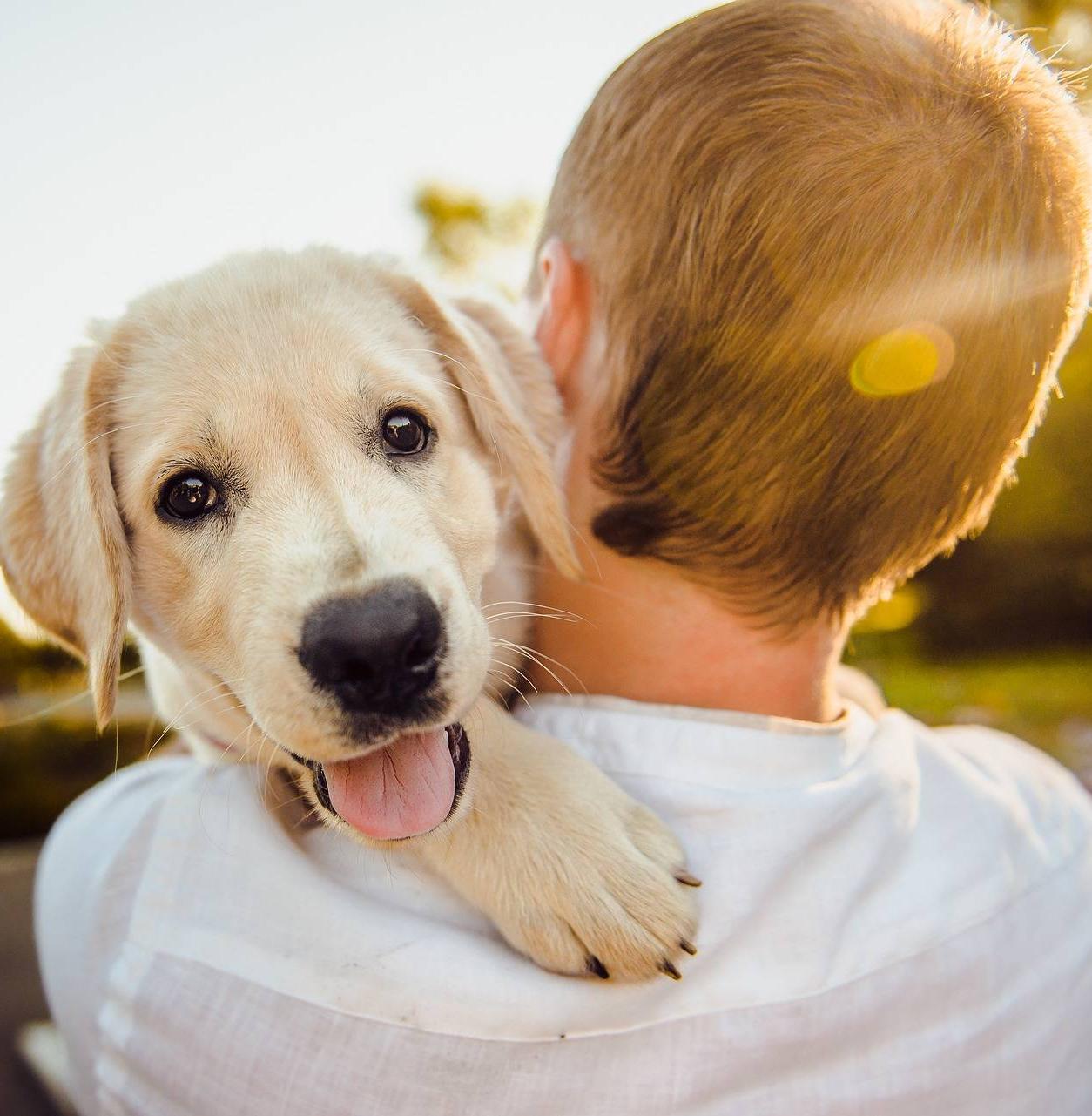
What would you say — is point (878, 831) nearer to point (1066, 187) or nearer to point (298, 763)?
point (298, 763)

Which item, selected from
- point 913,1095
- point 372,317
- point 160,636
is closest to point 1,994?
point 160,636

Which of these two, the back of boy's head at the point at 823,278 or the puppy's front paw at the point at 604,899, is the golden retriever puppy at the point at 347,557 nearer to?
the puppy's front paw at the point at 604,899

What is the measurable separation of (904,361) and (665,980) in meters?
1.25

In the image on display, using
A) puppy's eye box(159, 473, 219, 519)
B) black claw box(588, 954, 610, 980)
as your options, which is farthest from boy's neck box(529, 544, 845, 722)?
puppy's eye box(159, 473, 219, 519)

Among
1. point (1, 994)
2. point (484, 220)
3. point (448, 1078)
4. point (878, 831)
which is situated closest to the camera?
point (448, 1078)

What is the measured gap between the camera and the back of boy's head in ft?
6.29

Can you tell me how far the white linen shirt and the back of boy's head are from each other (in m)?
0.44

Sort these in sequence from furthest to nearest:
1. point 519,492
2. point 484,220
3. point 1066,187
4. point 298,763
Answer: point 484,220 → point 519,492 → point 298,763 → point 1066,187

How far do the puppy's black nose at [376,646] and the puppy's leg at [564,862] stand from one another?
285 mm

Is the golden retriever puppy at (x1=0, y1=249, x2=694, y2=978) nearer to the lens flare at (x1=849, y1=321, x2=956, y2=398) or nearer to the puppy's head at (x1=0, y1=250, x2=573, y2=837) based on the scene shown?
the puppy's head at (x1=0, y1=250, x2=573, y2=837)

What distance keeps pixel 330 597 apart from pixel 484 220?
23.3 metres

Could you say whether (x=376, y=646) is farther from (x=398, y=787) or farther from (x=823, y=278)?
(x=823, y=278)

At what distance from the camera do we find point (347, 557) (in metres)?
1.97

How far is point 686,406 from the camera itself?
2.07 meters
